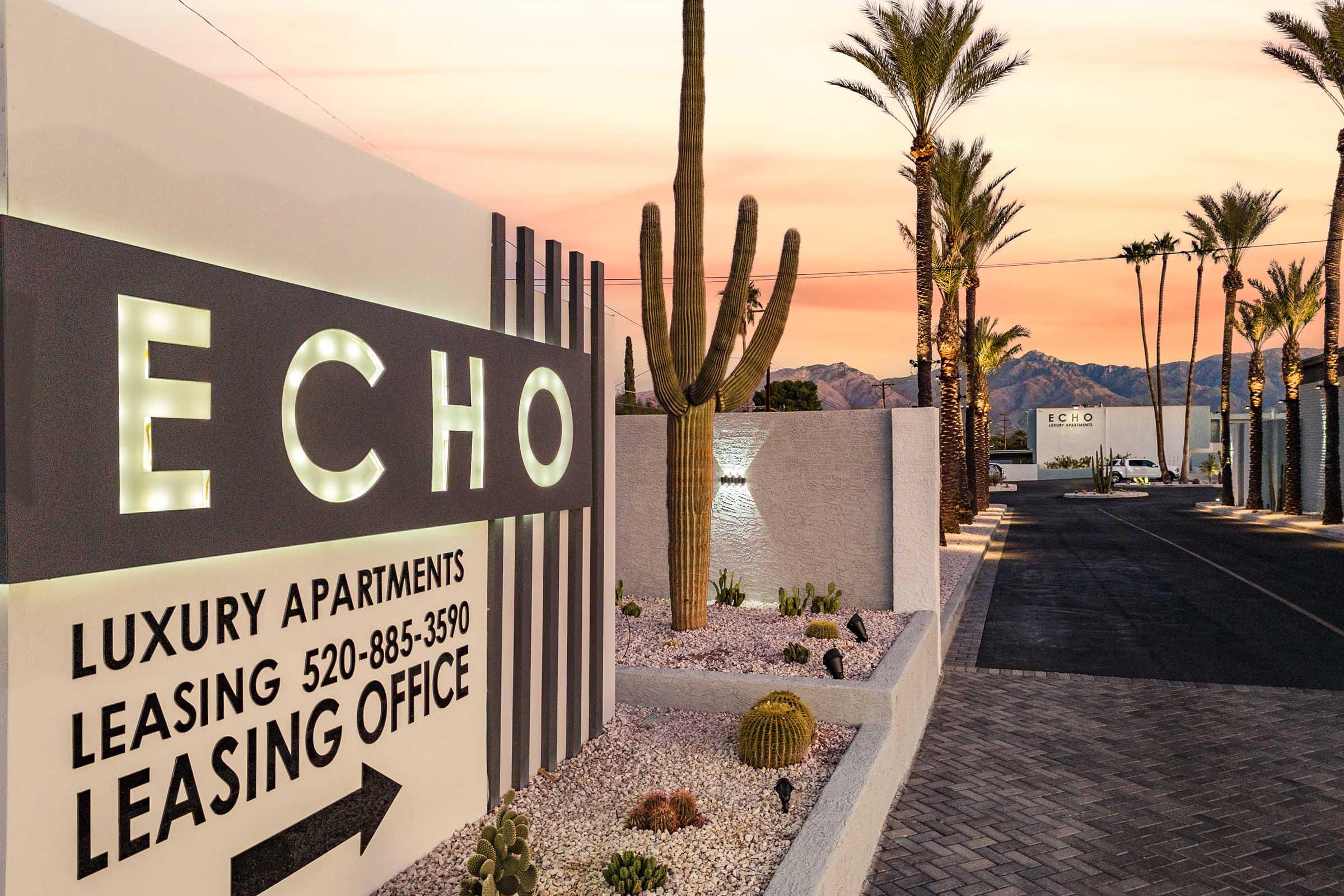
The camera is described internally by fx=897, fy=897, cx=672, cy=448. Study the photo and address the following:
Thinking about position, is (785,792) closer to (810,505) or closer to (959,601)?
(810,505)

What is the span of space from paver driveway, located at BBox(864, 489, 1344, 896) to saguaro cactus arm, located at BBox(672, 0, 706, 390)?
4371mm

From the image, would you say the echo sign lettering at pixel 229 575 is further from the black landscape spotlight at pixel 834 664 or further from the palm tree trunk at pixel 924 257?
the palm tree trunk at pixel 924 257

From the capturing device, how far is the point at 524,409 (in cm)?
593

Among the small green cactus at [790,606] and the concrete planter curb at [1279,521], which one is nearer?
the small green cactus at [790,606]

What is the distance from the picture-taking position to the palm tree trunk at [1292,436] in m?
27.7

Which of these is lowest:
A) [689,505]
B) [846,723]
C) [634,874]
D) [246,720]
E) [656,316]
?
[846,723]

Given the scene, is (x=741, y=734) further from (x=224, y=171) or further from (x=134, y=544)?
(x=224, y=171)

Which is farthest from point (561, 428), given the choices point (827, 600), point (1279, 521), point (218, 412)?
point (1279, 521)

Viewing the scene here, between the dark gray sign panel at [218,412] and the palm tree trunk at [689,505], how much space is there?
401cm

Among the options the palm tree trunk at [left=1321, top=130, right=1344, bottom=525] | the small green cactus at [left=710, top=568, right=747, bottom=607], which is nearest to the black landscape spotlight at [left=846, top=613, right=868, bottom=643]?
the small green cactus at [left=710, top=568, right=747, bottom=607]

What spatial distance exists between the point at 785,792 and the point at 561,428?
2.86m

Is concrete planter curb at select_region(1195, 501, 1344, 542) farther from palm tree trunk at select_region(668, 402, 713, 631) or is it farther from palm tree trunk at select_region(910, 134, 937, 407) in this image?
palm tree trunk at select_region(668, 402, 713, 631)

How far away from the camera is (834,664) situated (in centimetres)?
749

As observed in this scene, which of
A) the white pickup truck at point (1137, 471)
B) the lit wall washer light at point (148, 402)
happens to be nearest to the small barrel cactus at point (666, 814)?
the lit wall washer light at point (148, 402)
